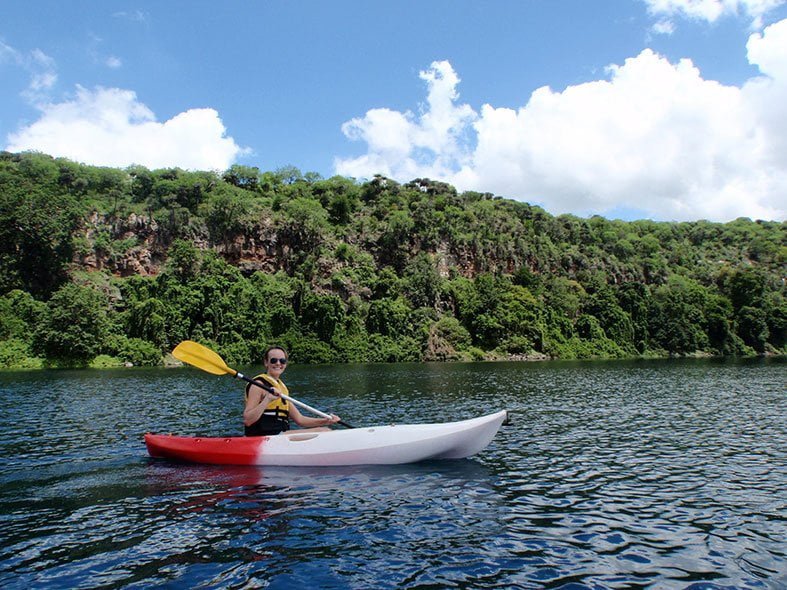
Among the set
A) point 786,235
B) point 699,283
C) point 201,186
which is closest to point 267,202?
point 201,186

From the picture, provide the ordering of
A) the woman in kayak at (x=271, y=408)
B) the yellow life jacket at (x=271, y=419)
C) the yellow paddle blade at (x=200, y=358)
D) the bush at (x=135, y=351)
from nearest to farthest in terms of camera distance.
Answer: the woman in kayak at (x=271, y=408), the yellow life jacket at (x=271, y=419), the yellow paddle blade at (x=200, y=358), the bush at (x=135, y=351)

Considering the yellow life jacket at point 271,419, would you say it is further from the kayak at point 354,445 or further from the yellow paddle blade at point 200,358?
the yellow paddle blade at point 200,358

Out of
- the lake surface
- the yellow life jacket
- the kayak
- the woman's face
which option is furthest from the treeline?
the woman's face

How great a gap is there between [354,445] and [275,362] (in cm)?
253

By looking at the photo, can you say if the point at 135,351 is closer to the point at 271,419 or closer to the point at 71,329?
the point at 71,329

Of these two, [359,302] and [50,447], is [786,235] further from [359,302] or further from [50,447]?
[50,447]

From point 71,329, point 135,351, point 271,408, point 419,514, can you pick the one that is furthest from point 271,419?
point 135,351

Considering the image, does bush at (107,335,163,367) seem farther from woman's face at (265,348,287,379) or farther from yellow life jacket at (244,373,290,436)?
woman's face at (265,348,287,379)

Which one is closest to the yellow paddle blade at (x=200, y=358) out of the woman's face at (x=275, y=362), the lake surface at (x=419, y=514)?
the woman's face at (x=275, y=362)

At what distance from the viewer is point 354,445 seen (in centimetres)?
1166

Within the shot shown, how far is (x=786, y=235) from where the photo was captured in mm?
141875

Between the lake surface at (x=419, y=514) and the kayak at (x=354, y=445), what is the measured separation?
0.29m

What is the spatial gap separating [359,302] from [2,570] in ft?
239

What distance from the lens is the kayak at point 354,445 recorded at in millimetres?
11680
